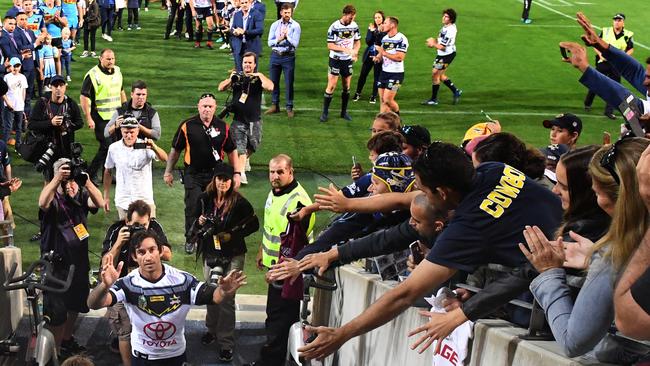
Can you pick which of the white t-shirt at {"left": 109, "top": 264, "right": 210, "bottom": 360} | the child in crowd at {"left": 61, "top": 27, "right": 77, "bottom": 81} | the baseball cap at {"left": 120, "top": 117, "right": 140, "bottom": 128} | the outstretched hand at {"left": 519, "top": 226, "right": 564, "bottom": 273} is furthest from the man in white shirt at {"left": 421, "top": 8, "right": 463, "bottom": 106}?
the outstretched hand at {"left": 519, "top": 226, "right": 564, "bottom": 273}

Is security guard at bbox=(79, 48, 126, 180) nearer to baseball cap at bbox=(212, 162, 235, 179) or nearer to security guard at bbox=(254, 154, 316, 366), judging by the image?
baseball cap at bbox=(212, 162, 235, 179)

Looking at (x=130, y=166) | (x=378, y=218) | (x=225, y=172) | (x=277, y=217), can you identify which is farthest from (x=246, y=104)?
(x=378, y=218)

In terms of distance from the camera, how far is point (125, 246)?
335 inches

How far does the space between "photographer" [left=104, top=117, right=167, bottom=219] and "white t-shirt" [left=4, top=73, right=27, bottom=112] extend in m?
4.84

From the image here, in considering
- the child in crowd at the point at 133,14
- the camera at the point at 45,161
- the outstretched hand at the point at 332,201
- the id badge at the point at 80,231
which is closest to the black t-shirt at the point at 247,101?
the camera at the point at 45,161

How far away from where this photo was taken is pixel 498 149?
5.94m

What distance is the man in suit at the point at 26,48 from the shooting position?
1642cm

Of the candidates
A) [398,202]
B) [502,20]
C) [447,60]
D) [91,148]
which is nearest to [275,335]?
[398,202]

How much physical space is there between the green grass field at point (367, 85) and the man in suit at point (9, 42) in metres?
1.76

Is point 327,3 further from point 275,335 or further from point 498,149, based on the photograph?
point 498,149

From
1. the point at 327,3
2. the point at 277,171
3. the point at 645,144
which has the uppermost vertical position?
the point at 645,144

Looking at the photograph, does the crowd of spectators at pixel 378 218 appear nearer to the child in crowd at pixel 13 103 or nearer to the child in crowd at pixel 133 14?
the child in crowd at pixel 13 103

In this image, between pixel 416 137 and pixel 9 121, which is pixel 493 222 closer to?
pixel 416 137

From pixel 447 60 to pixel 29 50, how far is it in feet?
26.3
